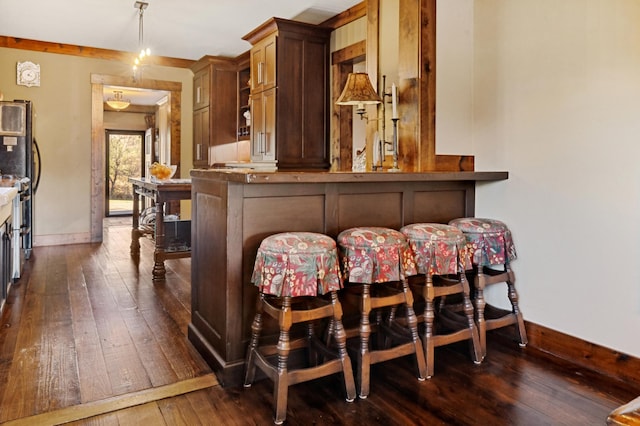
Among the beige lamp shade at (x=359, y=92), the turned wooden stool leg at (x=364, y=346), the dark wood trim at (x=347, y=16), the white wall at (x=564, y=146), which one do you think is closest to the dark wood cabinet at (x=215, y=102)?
the dark wood trim at (x=347, y=16)

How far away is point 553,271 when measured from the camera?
2547 millimetres

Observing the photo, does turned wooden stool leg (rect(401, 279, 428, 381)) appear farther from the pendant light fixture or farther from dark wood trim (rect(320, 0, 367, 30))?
the pendant light fixture

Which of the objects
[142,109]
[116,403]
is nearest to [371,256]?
[116,403]

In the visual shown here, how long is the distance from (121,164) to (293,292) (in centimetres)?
1013

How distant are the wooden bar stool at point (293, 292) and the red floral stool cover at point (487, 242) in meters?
0.93

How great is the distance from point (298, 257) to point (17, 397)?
135 centimetres

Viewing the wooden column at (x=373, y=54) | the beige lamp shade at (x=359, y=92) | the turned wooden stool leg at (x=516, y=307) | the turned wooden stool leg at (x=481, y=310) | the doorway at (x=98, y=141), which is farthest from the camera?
the doorway at (x=98, y=141)

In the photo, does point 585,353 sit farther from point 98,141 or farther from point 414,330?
point 98,141

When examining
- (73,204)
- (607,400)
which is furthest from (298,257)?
(73,204)

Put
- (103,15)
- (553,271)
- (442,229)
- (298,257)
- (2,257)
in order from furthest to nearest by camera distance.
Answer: (103,15)
(2,257)
(553,271)
(442,229)
(298,257)

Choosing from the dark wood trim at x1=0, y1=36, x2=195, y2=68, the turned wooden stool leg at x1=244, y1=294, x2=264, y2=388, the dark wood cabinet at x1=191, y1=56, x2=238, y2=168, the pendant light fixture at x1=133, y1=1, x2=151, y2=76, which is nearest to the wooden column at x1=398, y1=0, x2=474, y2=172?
the turned wooden stool leg at x1=244, y1=294, x2=264, y2=388

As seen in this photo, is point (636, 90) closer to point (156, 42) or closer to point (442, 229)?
point (442, 229)

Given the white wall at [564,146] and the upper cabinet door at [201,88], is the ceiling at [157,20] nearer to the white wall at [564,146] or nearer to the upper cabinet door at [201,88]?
the upper cabinet door at [201,88]

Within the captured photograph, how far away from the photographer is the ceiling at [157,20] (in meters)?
4.42
